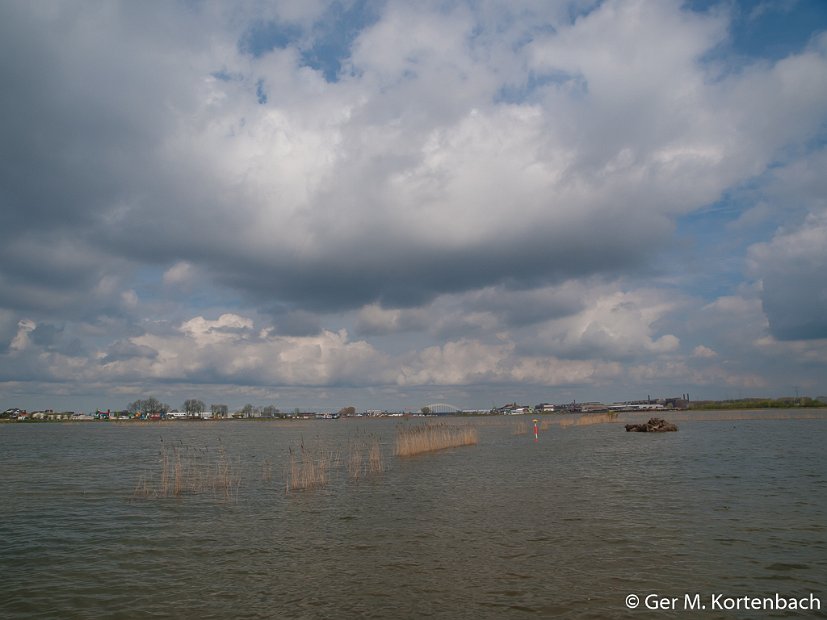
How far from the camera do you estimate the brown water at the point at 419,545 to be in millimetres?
10953

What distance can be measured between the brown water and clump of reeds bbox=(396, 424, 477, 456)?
13.0 metres

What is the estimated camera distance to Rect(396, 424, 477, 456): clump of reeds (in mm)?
41656

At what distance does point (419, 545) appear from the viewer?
15.0 m

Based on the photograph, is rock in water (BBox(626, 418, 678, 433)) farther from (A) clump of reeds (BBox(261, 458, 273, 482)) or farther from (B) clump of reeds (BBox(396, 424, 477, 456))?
(A) clump of reeds (BBox(261, 458, 273, 482))

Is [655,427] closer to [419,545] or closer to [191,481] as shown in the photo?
[191,481]

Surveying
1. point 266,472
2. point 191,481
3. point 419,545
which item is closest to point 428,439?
point 266,472

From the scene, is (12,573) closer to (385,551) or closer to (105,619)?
(105,619)

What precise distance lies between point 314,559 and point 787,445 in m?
42.5

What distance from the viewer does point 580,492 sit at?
22.8 meters

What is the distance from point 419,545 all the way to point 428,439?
3065cm

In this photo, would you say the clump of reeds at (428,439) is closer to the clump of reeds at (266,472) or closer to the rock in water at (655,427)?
the clump of reeds at (266,472)

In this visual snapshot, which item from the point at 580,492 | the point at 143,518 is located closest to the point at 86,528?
the point at 143,518

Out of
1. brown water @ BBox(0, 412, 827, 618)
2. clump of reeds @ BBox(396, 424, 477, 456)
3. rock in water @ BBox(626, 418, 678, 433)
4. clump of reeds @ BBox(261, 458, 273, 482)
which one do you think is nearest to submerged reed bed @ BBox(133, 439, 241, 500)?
brown water @ BBox(0, 412, 827, 618)

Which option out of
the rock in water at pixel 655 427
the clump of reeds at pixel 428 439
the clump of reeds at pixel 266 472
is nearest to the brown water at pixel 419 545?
the clump of reeds at pixel 266 472
